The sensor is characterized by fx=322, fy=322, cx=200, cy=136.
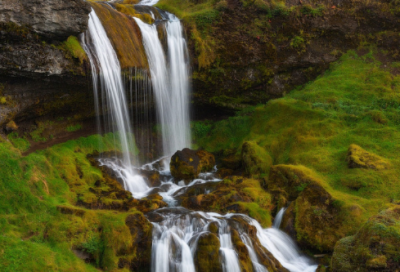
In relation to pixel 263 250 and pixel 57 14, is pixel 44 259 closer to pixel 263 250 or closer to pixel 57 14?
pixel 263 250

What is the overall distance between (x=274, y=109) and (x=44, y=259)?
13.1m

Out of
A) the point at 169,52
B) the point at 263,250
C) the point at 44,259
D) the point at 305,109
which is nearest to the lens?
the point at 44,259

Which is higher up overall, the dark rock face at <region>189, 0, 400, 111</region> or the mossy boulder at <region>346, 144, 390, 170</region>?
the dark rock face at <region>189, 0, 400, 111</region>

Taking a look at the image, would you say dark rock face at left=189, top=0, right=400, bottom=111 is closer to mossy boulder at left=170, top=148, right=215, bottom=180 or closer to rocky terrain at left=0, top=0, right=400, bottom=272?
rocky terrain at left=0, top=0, right=400, bottom=272

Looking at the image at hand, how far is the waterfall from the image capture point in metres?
15.9

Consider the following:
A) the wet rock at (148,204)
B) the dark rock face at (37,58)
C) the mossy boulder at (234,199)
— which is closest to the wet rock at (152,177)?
the mossy boulder at (234,199)

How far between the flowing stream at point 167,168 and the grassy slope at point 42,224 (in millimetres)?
1287

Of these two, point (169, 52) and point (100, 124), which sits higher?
point (169, 52)

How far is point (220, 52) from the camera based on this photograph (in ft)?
59.4

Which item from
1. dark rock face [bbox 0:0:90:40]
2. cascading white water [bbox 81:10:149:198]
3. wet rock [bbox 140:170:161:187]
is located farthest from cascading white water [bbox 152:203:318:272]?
dark rock face [bbox 0:0:90:40]

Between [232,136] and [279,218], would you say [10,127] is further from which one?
[232,136]

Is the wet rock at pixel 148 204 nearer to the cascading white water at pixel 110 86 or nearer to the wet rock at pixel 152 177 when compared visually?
the cascading white water at pixel 110 86

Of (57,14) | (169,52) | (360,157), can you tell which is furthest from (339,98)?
(57,14)

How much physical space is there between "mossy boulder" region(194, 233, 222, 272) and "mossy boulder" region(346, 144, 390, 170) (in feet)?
21.0
